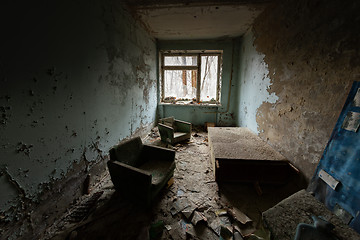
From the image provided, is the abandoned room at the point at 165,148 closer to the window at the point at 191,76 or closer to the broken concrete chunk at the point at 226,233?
the broken concrete chunk at the point at 226,233

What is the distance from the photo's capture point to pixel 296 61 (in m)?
2.06

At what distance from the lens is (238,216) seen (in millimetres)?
1749

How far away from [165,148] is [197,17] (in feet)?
10.2

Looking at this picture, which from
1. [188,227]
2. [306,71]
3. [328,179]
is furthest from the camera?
[306,71]

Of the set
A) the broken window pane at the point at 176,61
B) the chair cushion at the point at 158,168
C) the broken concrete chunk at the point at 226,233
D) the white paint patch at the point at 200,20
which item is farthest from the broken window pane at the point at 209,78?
the broken concrete chunk at the point at 226,233

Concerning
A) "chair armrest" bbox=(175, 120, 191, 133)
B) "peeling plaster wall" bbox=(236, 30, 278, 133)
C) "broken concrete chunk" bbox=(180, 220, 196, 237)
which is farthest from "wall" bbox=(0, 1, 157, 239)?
"peeling plaster wall" bbox=(236, 30, 278, 133)

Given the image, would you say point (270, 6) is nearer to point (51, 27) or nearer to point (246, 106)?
point (246, 106)

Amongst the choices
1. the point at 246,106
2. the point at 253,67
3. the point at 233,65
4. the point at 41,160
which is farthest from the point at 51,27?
the point at 233,65

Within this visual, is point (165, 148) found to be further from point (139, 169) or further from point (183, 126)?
point (183, 126)

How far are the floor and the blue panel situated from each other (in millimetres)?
693

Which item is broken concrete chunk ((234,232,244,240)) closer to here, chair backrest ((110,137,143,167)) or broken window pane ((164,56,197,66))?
chair backrest ((110,137,143,167))

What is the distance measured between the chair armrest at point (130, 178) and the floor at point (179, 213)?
0.27 metres

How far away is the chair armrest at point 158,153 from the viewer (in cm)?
228

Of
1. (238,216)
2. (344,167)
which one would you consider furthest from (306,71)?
(238,216)
